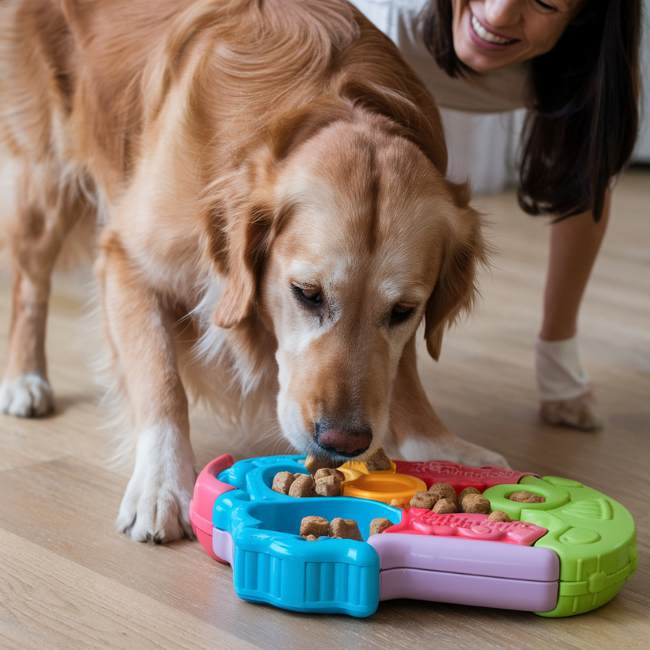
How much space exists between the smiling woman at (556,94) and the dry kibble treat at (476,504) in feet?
2.85

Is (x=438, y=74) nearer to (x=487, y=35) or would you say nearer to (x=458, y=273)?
(x=487, y=35)

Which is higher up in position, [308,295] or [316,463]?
[308,295]

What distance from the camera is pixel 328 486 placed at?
1.53 m

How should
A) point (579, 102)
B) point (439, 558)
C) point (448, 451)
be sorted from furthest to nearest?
point (579, 102) → point (448, 451) → point (439, 558)

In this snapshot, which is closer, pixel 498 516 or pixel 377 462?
pixel 498 516

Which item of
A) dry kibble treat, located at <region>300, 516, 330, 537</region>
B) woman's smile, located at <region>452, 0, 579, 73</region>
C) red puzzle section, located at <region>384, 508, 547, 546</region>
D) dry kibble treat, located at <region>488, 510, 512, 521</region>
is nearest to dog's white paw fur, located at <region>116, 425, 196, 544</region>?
dry kibble treat, located at <region>300, 516, 330, 537</region>

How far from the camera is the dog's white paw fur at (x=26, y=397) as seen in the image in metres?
2.18

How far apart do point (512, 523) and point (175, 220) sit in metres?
0.76

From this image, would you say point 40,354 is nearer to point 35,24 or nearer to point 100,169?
point 100,169

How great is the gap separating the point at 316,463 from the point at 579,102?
3.42ft

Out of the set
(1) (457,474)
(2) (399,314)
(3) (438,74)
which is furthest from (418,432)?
(3) (438,74)

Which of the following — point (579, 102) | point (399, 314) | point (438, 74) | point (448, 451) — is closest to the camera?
point (399, 314)

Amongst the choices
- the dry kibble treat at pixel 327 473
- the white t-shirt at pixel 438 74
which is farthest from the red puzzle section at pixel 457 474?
the white t-shirt at pixel 438 74

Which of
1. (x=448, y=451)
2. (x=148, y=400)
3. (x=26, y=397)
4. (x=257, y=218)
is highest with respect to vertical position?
(x=257, y=218)
